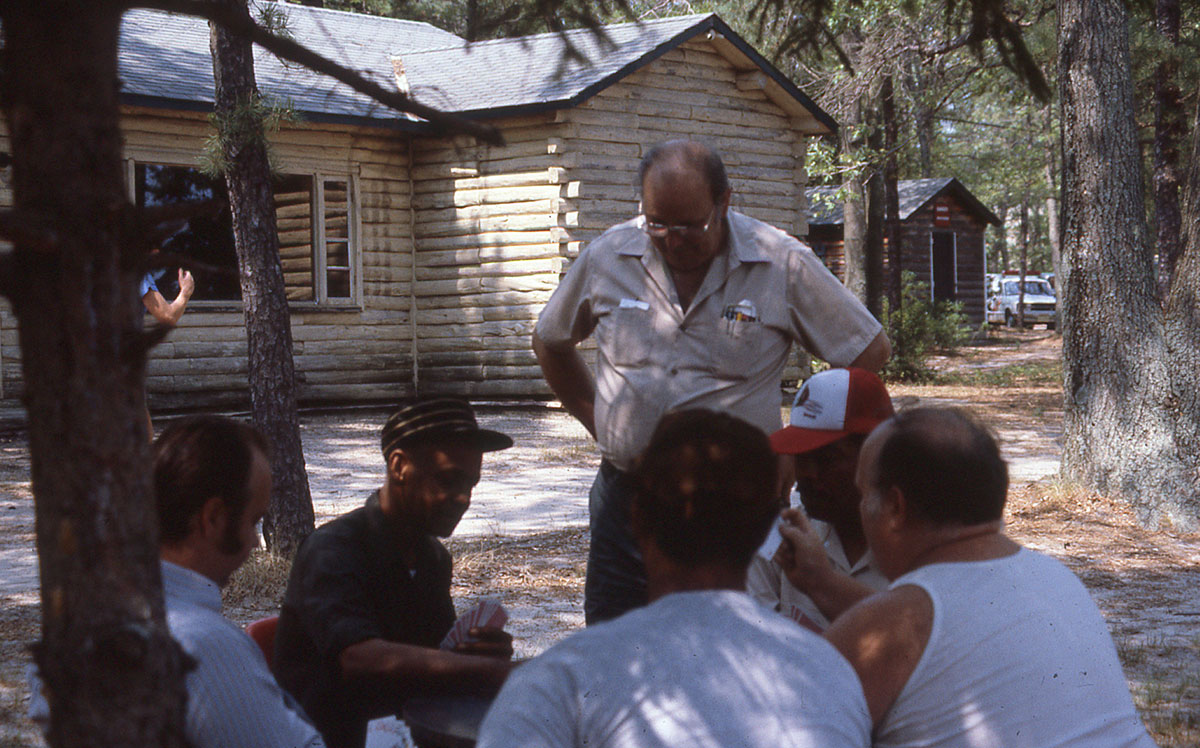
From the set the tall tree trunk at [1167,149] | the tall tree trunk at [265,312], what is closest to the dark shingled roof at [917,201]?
the tall tree trunk at [1167,149]

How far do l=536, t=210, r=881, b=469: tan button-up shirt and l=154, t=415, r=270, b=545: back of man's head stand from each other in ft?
4.48

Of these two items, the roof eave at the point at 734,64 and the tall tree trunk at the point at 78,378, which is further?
the roof eave at the point at 734,64

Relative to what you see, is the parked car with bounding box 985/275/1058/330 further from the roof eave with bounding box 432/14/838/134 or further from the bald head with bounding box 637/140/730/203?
the bald head with bounding box 637/140/730/203

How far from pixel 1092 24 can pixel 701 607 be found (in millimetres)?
8070

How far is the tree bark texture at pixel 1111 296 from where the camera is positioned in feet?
27.6

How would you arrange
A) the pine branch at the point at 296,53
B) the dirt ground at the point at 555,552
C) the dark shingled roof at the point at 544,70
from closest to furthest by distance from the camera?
the pine branch at the point at 296,53, the dirt ground at the point at 555,552, the dark shingled roof at the point at 544,70

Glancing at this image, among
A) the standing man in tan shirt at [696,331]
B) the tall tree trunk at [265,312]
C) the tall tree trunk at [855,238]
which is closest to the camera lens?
the standing man in tan shirt at [696,331]

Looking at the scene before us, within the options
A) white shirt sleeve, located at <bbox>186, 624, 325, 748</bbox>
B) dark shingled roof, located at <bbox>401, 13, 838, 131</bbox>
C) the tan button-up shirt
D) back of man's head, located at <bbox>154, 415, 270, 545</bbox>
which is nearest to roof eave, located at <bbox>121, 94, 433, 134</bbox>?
dark shingled roof, located at <bbox>401, 13, 838, 131</bbox>

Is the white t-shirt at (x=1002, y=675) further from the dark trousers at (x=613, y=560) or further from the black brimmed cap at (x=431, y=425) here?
the dark trousers at (x=613, y=560)

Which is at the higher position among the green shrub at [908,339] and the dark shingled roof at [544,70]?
the dark shingled roof at [544,70]

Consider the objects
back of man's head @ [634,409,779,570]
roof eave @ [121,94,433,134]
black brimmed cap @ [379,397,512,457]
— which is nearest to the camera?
back of man's head @ [634,409,779,570]

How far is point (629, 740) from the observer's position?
1.75 meters

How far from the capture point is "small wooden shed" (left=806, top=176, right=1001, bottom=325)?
3216 cm

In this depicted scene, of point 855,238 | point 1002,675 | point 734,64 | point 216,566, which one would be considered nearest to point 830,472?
point 1002,675
